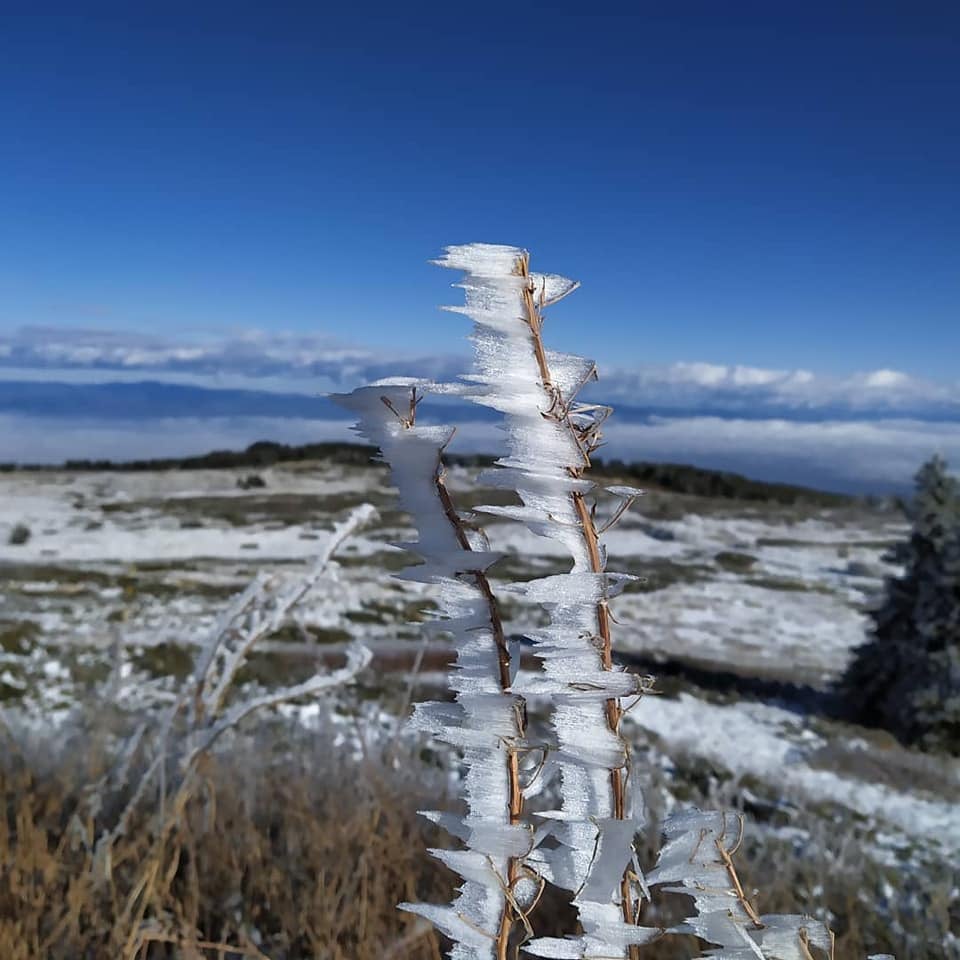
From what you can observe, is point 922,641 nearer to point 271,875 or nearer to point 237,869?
point 271,875

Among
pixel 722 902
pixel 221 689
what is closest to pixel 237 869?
pixel 221 689

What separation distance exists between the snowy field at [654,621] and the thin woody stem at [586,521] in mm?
110

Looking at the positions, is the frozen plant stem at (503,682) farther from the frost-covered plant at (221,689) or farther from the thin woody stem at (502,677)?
the frost-covered plant at (221,689)

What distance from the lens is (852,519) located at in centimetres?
3156

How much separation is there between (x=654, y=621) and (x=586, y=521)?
52.0 feet

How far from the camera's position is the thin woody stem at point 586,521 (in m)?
0.51

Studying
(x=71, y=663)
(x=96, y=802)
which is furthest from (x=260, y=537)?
(x=96, y=802)

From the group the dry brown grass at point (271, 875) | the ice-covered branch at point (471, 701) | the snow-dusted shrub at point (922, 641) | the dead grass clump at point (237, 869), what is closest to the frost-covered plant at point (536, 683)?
the ice-covered branch at point (471, 701)

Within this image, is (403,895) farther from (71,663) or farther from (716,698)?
(716,698)

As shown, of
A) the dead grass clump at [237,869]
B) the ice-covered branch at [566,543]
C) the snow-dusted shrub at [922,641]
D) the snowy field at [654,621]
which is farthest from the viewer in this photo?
the snow-dusted shrub at [922,641]

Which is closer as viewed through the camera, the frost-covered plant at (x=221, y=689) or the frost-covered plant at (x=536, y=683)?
the frost-covered plant at (x=536, y=683)

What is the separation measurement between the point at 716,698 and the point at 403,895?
29.5ft

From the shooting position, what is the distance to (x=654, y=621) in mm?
15773

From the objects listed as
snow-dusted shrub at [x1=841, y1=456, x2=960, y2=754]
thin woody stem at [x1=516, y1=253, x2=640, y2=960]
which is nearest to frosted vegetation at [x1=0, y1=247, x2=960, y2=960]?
thin woody stem at [x1=516, y1=253, x2=640, y2=960]
